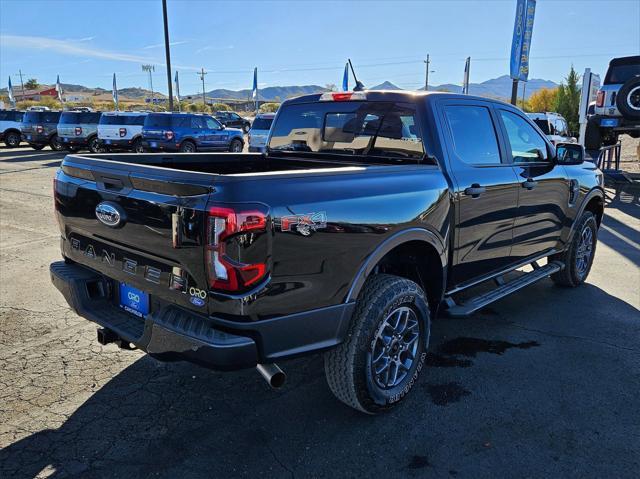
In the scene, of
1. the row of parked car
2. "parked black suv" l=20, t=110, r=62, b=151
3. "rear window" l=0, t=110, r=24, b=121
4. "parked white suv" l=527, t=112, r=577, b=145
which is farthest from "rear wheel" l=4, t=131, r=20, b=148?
"parked white suv" l=527, t=112, r=577, b=145

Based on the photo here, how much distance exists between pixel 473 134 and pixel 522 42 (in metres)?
15.5

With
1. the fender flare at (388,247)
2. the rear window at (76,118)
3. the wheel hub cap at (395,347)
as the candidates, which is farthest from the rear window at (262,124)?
the wheel hub cap at (395,347)

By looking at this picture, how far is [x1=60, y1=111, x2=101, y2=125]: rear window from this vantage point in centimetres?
2162

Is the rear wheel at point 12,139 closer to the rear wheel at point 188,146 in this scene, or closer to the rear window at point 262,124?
the rear wheel at point 188,146

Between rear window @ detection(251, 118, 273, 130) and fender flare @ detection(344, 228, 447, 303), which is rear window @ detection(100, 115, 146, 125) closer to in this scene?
rear window @ detection(251, 118, 273, 130)

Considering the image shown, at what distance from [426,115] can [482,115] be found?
751mm

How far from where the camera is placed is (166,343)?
2.48 metres

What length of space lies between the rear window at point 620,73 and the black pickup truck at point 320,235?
11763 millimetres

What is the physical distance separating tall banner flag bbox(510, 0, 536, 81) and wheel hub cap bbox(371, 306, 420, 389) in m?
16.4

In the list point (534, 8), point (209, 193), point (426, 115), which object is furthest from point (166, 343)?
point (534, 8)

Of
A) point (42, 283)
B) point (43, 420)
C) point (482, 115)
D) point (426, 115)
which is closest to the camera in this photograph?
A: point (43, 420)

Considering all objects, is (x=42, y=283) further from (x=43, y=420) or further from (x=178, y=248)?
(x=178, y=248)

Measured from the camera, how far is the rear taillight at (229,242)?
2.26m

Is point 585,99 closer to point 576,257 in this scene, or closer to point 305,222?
point 576,257
